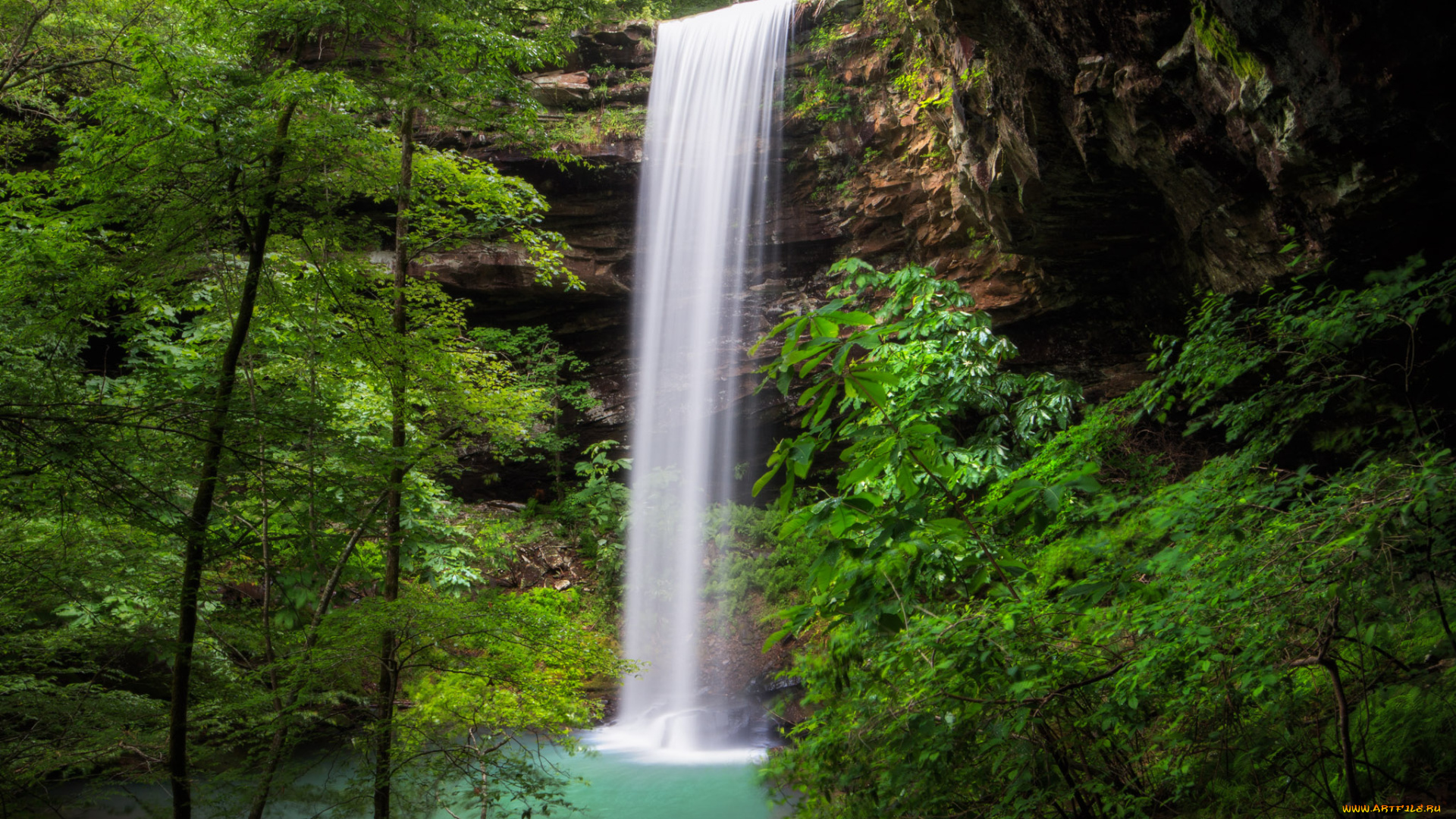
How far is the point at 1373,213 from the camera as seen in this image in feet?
14.7

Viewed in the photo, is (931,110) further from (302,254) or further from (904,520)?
(904,520)

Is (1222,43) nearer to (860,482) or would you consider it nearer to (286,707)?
(860,482)

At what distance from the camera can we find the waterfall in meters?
12.9

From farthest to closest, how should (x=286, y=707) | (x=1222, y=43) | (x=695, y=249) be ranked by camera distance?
(x=695, y=249) < (x=1222, y=43) < (x=286, y=707)

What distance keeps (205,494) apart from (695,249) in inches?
431

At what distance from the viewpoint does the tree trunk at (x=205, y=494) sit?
2.95 m

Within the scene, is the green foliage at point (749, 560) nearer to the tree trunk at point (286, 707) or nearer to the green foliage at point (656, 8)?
the tree trunk at point (286, 707)

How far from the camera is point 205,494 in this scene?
10.0 ft

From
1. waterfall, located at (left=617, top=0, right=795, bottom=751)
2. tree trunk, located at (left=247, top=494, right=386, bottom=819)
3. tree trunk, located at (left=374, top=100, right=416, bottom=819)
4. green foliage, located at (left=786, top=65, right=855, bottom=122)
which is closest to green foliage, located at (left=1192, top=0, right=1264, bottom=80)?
tree trunk, located at (left=374, top=100, right=416, bottom=819)

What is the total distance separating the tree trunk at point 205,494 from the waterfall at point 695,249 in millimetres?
9351

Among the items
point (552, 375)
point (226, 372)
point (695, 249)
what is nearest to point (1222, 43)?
point (226, 372)

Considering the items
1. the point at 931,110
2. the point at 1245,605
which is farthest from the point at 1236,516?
the point at 931,110

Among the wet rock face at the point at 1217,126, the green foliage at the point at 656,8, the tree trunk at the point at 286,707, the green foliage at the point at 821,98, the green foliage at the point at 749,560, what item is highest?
the green foliage at the point at 656,8

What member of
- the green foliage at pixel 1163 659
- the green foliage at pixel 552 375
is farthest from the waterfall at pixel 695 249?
the green foliage at pixel 1163 659
